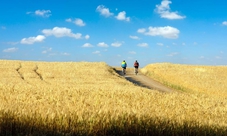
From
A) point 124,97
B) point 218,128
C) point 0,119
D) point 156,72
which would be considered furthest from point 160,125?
point 156,72

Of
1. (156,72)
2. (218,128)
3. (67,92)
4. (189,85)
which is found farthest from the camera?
(156,72)

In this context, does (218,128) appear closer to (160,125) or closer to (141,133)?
(160,125)

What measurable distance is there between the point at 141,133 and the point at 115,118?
672 mm

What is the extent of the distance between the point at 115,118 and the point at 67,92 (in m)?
9.44

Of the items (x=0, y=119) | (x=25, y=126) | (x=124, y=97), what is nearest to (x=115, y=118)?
(x=25, y=126)

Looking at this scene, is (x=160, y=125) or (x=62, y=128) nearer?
(x=62, y=128)

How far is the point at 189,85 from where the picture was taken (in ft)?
108

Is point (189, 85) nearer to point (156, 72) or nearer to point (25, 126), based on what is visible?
point (156, 72)

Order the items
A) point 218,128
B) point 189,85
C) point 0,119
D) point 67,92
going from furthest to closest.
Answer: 1. point 189,85
2. point 67,92
3. point 218,128
4. point 0,119

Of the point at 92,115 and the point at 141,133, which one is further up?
the point at 92,115

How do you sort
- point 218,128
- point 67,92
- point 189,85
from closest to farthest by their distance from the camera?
1. point 218,128
2. point 67,92
3. point 189,85

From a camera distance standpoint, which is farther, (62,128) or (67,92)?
(67,92)

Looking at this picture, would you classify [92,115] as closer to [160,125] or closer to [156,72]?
[160,125]

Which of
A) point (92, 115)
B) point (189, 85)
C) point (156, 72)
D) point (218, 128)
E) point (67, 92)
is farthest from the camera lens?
point (156, 72)
